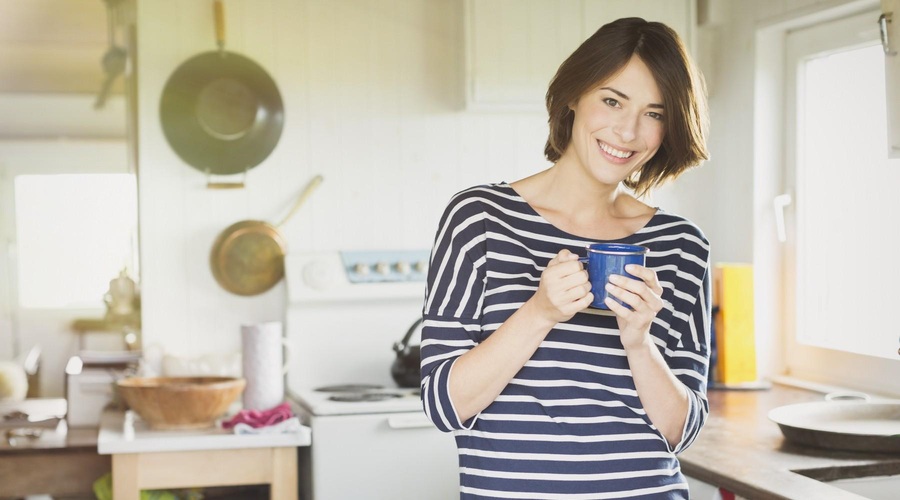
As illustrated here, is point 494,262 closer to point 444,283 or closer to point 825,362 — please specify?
point 444,283

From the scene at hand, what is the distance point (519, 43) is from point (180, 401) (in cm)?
147

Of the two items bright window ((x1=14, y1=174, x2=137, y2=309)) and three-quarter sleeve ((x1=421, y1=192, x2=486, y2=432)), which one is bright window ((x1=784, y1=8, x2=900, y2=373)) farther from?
bright window ((x1=14, y1=174, x2=137, y2=309))

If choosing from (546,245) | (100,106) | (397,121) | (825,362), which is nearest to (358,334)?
(397,121)

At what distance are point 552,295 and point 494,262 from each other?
171 millimetres

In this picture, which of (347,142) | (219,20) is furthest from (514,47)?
(219,20)

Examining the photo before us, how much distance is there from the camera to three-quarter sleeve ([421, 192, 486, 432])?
4.26 ft

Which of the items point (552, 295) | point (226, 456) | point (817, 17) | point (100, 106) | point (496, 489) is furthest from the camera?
point (100, 106)

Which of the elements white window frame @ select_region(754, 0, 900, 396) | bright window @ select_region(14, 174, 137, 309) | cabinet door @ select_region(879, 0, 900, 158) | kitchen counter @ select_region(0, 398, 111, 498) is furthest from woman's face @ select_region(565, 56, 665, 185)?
bright window @ select_region(14, 174, 137, 309)

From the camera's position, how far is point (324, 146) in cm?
317

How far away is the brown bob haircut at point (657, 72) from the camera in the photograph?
137 centimetres

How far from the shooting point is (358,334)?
124 inches

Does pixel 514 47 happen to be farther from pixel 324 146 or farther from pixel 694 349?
pixel 694 349

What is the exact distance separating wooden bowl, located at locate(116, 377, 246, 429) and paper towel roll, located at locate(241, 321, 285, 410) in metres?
0.21

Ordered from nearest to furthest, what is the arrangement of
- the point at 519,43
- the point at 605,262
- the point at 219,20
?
the point at 605,262 → the point at 219,20 → the point at 519,43
